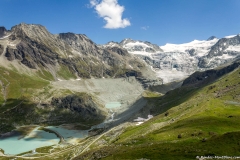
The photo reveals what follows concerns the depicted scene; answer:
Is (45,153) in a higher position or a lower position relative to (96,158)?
lower

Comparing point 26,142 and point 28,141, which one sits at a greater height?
point 28,141

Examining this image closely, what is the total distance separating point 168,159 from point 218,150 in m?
9.19

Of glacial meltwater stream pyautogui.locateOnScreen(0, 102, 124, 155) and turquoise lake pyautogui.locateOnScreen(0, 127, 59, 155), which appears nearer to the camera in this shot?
turquoise lake pyautogui.locateOnScreen(0, 127, 59, 155)

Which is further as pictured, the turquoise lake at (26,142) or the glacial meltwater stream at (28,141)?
the glacial meltwater stream at (28,141)

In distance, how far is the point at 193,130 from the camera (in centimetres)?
6319

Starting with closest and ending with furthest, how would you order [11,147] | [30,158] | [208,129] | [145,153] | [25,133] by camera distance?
[145,153]
[208,129]
[30,158]
[11,147]
[25,133]

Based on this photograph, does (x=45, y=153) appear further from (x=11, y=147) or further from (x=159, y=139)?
(x=159, y=139)

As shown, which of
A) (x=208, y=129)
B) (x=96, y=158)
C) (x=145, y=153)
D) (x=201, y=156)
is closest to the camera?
(x=201, y=156)

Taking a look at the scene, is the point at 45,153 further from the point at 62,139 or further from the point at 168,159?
the point at 168,159

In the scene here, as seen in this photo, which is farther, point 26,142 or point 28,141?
point 28,141

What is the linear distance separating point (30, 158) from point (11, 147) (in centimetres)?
3878

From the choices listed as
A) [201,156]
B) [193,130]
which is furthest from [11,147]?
[201,156]

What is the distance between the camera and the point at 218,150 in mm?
39781

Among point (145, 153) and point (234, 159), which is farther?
point (145, 153)
